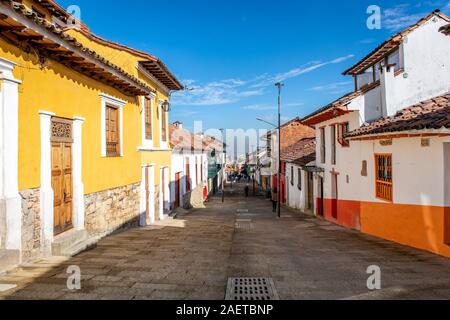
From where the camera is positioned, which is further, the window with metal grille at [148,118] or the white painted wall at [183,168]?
the white painted wall at [183,168]

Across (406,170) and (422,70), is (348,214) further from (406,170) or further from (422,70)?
(422,70)

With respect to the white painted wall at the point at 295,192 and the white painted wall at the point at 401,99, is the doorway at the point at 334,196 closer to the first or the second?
the white painted wall at the point at 401,99

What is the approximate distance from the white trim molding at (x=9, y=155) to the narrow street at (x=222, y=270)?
0.64 meters

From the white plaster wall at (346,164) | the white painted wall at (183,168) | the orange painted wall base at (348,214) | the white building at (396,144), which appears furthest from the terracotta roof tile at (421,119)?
the white painted wall at (183,168)

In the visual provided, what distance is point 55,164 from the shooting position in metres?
7.52

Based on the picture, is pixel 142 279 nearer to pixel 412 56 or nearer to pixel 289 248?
pixel 289 248

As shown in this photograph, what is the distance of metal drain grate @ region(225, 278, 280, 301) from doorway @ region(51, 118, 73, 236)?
4.06 meters

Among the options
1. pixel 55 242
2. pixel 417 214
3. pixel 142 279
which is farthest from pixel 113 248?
pixel 417 214

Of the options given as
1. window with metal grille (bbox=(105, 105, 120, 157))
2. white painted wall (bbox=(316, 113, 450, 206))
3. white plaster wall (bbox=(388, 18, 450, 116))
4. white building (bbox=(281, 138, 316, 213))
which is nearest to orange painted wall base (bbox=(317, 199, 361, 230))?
white painted wall (bbox=(316, 113, 450, 206))

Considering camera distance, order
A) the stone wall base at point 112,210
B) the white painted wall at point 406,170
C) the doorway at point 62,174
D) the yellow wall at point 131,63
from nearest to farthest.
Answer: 1. the doorway at point 62,174
2. the white painted wall at point 406,170
3. the stone wall base at point 112,210
4. the yellow wall at point 131,63

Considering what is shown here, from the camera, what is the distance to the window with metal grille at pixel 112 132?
34.0 feet

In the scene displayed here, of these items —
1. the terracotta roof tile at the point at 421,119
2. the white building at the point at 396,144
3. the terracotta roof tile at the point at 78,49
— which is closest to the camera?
the terracotta roof tile at the point at 78,49

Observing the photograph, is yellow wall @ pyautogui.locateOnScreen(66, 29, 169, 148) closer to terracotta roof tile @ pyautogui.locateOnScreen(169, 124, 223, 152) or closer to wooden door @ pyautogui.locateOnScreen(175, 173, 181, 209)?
terracotta roof tile @ pyautogui.locateOnScreen(169, 124, 223, 152)

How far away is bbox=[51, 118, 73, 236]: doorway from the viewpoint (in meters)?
7.52
